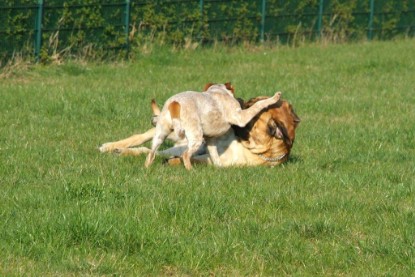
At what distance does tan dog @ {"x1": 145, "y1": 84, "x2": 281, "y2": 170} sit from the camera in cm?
926

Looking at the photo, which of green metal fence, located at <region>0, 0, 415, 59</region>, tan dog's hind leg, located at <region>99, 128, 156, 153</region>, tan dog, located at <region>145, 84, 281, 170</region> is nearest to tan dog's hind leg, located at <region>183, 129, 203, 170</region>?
tan dog, located at <region>145, 84, 281, 170</region>

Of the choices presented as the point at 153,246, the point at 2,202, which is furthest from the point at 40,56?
the point at 153,246

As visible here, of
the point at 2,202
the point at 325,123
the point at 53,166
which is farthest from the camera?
the point at 325,123

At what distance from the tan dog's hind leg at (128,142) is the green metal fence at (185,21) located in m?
6.79

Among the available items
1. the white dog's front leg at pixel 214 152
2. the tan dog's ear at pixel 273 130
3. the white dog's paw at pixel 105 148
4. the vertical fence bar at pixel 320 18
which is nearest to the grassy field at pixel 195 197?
the white dog's paw at pixel 105 148

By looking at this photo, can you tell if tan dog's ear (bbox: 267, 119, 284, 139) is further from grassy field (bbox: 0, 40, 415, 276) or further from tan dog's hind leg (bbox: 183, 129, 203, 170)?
tan dog's hind leg (bbox: 183, 129, 203, 170)

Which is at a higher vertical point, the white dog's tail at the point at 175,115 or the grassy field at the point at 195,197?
the white dog's tail at the point at 175,115

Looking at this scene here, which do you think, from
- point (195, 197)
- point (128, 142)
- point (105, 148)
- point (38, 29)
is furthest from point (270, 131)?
point (38, 29)

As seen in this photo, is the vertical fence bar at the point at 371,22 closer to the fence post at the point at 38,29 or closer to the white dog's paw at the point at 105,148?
the fence post at the point at 38,29

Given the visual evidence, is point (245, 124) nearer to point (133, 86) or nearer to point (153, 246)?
point (153, 246)

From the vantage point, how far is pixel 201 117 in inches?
370

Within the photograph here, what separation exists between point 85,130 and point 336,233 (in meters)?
4.79

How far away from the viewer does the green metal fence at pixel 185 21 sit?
17.4m

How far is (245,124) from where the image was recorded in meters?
9.70
